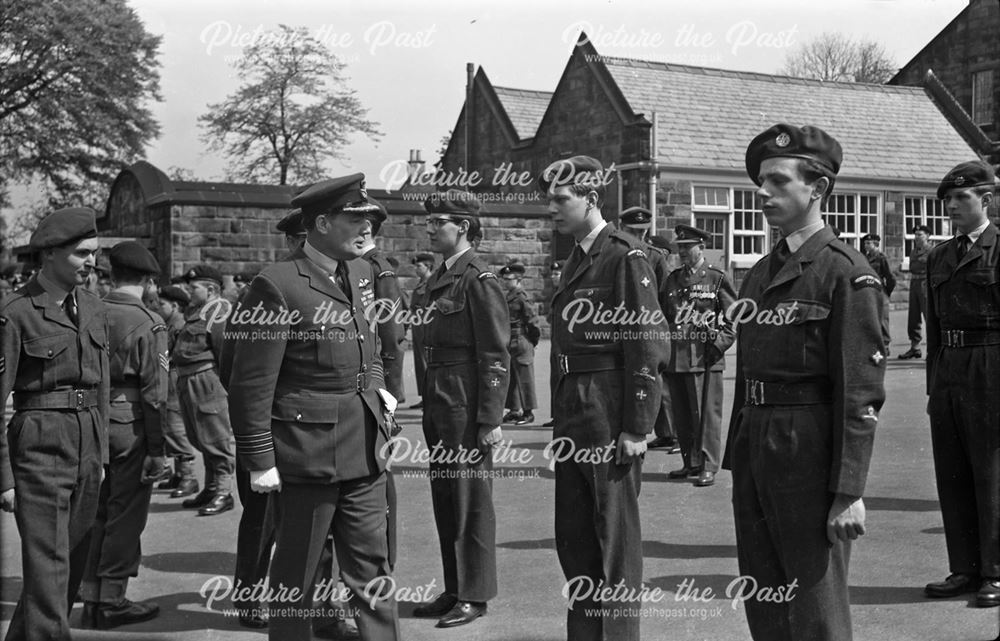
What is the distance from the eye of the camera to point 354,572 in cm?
469

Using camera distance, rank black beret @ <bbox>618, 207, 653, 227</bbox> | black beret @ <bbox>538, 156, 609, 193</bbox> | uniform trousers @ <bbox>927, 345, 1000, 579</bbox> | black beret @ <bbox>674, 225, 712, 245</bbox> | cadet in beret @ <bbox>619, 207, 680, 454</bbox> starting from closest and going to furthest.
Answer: black beret @ <bbox>538, 156, 609, 193</bbox>
uniform trousers @ <bbox>927, 345, 1000, 579</bbox>
black beret @ <bbox>674, 225, 712, 245</bbox>
cadet in beret @ <bbox>619, 207, 680, 454</bbox>
black beret @ <bbox>618, 207, 653, 227</bbox>

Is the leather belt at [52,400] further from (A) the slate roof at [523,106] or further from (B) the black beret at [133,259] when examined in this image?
(A) the slate roof at [523,106]

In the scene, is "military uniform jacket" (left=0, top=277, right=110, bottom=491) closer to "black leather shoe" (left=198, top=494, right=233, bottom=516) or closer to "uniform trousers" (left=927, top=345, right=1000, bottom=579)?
"black leather shoe" (left=198, top=494, right=233, bottom=516)

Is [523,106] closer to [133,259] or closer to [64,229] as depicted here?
[133,259]

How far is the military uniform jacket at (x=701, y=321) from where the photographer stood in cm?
1037

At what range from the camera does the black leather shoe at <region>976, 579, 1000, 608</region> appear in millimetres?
5902

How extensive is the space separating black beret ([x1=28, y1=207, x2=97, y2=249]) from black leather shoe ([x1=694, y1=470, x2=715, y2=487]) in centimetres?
598

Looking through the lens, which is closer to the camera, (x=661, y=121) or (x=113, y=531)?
(x=113, y=531)

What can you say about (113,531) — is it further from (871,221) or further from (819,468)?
(871,221)

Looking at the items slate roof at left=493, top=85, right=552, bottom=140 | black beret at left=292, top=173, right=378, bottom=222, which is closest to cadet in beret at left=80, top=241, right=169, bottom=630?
black beret at left=292, top=173, right=378, bottom=222

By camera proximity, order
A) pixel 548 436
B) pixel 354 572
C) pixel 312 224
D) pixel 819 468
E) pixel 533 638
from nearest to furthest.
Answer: pixel 819 468, pixel 354 572, pixel 312 224, pixel 533 638, pixel 548 436

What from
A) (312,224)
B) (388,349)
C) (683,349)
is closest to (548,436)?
(683,349)

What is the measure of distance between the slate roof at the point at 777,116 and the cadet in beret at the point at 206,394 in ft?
67.1

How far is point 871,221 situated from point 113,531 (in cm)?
2746
